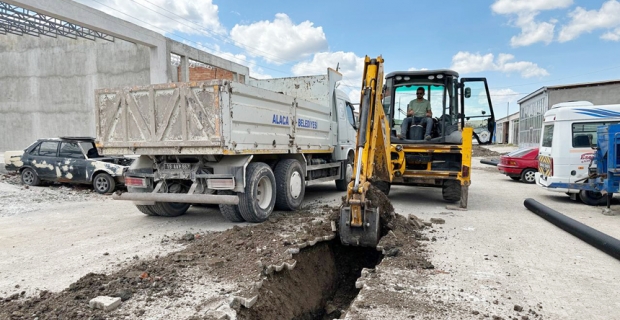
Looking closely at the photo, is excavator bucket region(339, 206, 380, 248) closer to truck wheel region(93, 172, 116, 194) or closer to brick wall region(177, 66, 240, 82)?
truck wheel region(93, 172, 116, 194)

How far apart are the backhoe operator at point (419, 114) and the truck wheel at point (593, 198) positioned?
13.1 feet

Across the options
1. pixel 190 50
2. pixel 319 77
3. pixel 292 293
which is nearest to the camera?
pixel 292 293

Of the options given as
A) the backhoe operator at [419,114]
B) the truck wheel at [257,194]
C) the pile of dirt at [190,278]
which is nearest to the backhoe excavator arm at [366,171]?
the pile of dirt at [190,278]

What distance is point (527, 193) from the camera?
1081 centimetres

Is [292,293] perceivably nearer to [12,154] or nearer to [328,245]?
[328,245]

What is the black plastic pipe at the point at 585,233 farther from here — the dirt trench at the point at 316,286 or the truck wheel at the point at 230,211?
the truck wheel at the point at 230,211

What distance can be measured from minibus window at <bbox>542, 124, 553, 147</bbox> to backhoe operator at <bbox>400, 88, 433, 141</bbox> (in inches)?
124

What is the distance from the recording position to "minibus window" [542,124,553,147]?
361 inches

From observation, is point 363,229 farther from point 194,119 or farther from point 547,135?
point 547,135

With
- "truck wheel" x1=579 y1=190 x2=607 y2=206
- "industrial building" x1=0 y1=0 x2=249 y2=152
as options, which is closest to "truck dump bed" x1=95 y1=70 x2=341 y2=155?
"truck wheel" x1=579 y1=190 x2=607 y2=206

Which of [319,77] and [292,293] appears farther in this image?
[319,77]

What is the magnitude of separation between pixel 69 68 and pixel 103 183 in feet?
36.1

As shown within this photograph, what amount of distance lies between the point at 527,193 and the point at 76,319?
1123 centimetres

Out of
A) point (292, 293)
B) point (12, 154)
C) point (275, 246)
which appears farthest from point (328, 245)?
point (12, 154)
